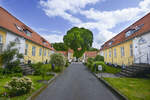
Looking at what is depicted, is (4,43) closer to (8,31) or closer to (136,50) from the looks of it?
(8,31)

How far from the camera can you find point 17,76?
663cm

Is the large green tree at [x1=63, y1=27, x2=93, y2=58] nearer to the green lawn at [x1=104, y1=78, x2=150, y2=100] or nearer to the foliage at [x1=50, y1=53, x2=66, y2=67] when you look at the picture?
the foliage at [x1=50, y1=53, x2=66, y2=67]

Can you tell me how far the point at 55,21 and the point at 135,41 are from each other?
13289 mm

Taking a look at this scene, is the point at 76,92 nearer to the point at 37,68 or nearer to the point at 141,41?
the point at 37,68

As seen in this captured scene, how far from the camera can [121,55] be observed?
13.3 meters

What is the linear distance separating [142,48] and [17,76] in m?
13.6

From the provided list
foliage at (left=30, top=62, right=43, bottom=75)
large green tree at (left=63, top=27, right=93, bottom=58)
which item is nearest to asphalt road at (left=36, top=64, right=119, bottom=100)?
foliage at (left=30, top=62, right=43, bottom=75)

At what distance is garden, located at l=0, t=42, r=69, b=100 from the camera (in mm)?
3399

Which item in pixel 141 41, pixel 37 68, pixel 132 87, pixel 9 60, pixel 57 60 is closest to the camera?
pixel 132 87

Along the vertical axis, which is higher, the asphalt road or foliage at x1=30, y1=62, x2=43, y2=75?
foliage at x1=30, y1=62, x2=43, y2=75

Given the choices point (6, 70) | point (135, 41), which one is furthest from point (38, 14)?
point (135, 41)

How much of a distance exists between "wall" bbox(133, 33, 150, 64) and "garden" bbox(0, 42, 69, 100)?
31.9 ft

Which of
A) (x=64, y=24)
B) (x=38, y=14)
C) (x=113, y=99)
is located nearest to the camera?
(x=113, y=99)

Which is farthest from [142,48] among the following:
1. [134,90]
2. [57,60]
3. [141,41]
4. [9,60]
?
[9,60]
